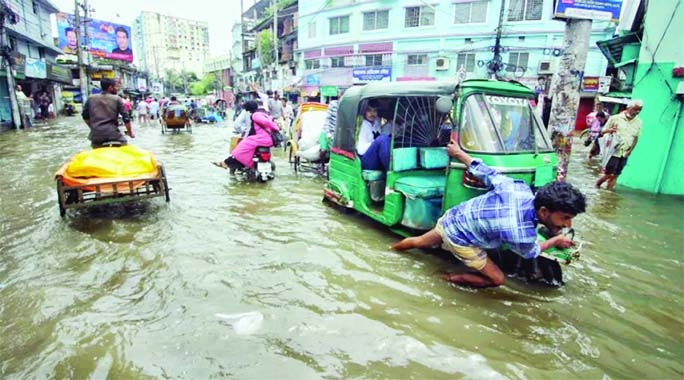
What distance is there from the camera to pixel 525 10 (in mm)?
23844

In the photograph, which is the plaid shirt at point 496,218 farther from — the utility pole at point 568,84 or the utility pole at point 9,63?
the utility pole at point 9,63

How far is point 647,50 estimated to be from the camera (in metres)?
8.13

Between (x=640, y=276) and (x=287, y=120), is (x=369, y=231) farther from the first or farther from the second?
(x=287, y=120)

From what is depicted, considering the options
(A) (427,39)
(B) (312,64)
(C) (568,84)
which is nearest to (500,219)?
(C) (568,84)

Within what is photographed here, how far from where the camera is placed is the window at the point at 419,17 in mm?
26706

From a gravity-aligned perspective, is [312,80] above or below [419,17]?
below

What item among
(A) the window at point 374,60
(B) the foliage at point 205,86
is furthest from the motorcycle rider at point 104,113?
(B) the foliage at point 205,86

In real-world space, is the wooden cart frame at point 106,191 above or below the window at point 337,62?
below

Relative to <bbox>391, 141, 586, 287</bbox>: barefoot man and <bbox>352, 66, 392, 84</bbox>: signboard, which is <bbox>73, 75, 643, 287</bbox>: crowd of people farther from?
<bbox>352, 66, 392, 84</bbox>: signboard

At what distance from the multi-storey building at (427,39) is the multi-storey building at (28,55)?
18380 mm

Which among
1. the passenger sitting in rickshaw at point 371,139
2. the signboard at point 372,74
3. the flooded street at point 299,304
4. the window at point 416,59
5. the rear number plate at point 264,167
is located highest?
the window at point 416,59

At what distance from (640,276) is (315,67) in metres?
32.8

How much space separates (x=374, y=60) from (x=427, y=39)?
437 cm

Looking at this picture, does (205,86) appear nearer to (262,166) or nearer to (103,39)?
(103,39)
